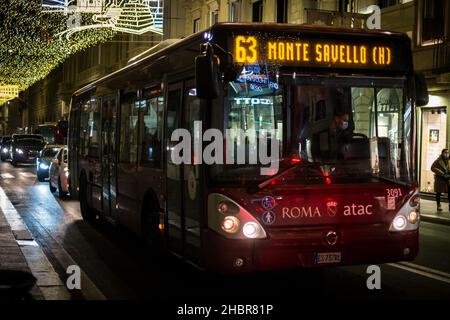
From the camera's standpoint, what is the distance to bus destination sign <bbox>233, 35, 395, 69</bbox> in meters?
7.05

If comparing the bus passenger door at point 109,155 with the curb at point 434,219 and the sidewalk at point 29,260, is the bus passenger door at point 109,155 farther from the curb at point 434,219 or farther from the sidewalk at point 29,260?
the curb at point 434,219

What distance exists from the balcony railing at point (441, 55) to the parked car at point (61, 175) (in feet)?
38.7

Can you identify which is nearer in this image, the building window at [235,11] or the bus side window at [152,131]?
the bus side window at [152,131]

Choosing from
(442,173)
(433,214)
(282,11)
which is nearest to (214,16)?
(282,11)

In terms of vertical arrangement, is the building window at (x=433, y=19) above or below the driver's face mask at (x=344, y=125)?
above

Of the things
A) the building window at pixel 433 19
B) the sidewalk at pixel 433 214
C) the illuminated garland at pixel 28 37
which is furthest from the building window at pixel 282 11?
the sidewalk at pixel 433 214

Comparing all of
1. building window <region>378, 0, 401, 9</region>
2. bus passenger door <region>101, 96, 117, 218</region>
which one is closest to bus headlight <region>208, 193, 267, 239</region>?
bus passenger door <region>101, 96, 117, 218</region>

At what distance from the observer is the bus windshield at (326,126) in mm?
6945

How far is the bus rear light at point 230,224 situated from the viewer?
22.5 ft

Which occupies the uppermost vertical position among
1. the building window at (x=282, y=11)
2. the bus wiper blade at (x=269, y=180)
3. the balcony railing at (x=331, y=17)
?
the building window at (x=282, y=11)

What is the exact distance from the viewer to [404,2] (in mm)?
23000

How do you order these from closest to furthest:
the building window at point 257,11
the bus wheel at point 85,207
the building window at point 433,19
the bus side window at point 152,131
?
the bus side window at point 152,131 < the bus wheel at point 85,207 < the building window at point 433,19 < the building window at point 257,11

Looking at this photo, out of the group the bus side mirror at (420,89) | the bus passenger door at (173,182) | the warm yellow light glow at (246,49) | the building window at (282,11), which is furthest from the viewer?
the building window at (282,11)

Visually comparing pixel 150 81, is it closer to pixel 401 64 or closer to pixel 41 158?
pixel 401 64
